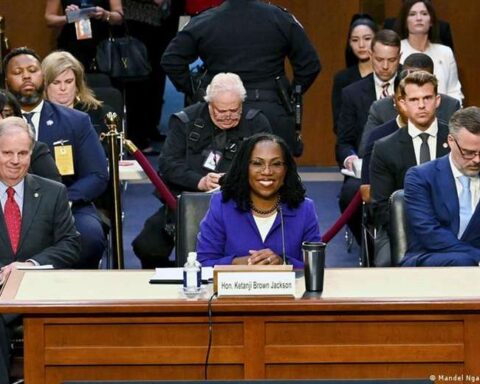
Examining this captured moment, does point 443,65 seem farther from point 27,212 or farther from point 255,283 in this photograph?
point 255,283

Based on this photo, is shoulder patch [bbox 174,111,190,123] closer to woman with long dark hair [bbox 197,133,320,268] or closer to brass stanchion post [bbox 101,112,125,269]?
brass stanchion post [bbox 101,112,125,269]

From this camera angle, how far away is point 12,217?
718cm

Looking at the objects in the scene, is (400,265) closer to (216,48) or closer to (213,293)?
(213,293)

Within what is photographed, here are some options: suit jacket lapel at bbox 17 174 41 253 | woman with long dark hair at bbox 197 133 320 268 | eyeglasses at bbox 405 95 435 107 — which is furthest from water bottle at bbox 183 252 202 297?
eyeglasses at bbox 405 95 435 107

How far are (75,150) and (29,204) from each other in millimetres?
1247

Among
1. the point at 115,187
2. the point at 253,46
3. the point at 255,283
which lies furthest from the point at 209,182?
the point at 255,283

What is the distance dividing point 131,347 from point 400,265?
1835 mm

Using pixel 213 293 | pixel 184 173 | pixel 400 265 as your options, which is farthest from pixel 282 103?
pixel 213 293

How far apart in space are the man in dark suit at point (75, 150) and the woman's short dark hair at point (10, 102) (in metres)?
0.40

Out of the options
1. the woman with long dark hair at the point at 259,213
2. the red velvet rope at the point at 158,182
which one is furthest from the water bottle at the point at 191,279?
the red velvet rope at the point at 158,182

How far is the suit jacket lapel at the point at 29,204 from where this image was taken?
712cm

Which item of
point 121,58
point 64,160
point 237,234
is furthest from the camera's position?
point 121,58

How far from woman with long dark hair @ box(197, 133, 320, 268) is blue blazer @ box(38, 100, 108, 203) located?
5.75ft

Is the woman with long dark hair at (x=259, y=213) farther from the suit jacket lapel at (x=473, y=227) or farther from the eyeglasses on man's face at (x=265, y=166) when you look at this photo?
the suit jacket lapel at (x=473, y=227)
